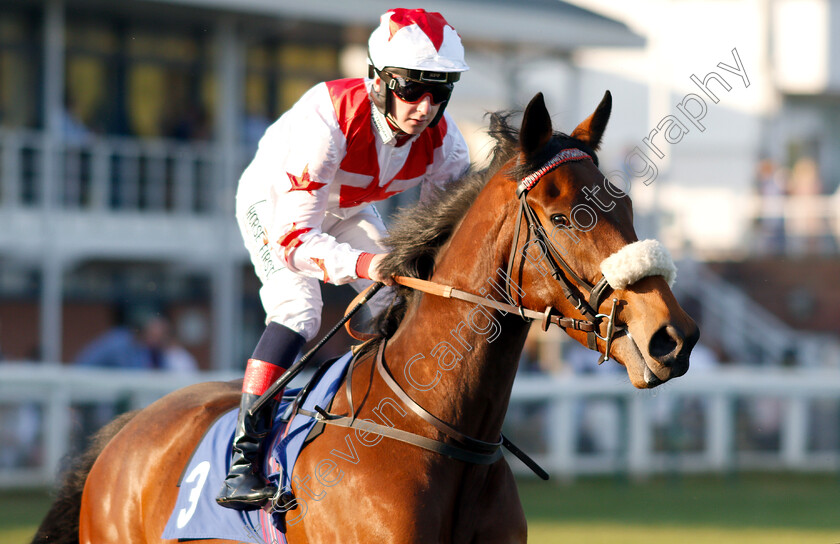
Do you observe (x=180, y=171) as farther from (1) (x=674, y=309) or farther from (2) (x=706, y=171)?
(2) (x=706, y=171)

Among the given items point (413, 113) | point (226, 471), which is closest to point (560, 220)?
point (413, 113)

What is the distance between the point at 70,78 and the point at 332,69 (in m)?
3.32

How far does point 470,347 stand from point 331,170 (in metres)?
0.72

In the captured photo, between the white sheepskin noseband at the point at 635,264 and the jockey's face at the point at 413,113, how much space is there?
82 cm

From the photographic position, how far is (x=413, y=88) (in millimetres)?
2881

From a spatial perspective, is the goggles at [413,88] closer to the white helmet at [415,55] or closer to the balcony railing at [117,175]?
the white helmet at [415,55]

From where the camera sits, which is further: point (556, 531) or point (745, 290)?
point (745, 290)

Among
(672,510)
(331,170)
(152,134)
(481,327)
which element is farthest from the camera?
(152,134)

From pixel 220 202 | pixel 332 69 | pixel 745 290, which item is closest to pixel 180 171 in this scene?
pixel 220 202

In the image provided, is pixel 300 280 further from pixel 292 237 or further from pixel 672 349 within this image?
pixel 672 349

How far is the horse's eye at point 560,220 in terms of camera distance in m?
2.45

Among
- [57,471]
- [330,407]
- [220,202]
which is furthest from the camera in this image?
[220,202]

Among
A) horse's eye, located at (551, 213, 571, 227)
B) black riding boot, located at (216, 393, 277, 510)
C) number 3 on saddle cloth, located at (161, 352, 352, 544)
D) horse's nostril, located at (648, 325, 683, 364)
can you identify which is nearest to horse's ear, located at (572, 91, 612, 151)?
horse's eye, located at (551, 213, 571, 227)

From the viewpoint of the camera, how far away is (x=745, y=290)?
49.1ft
